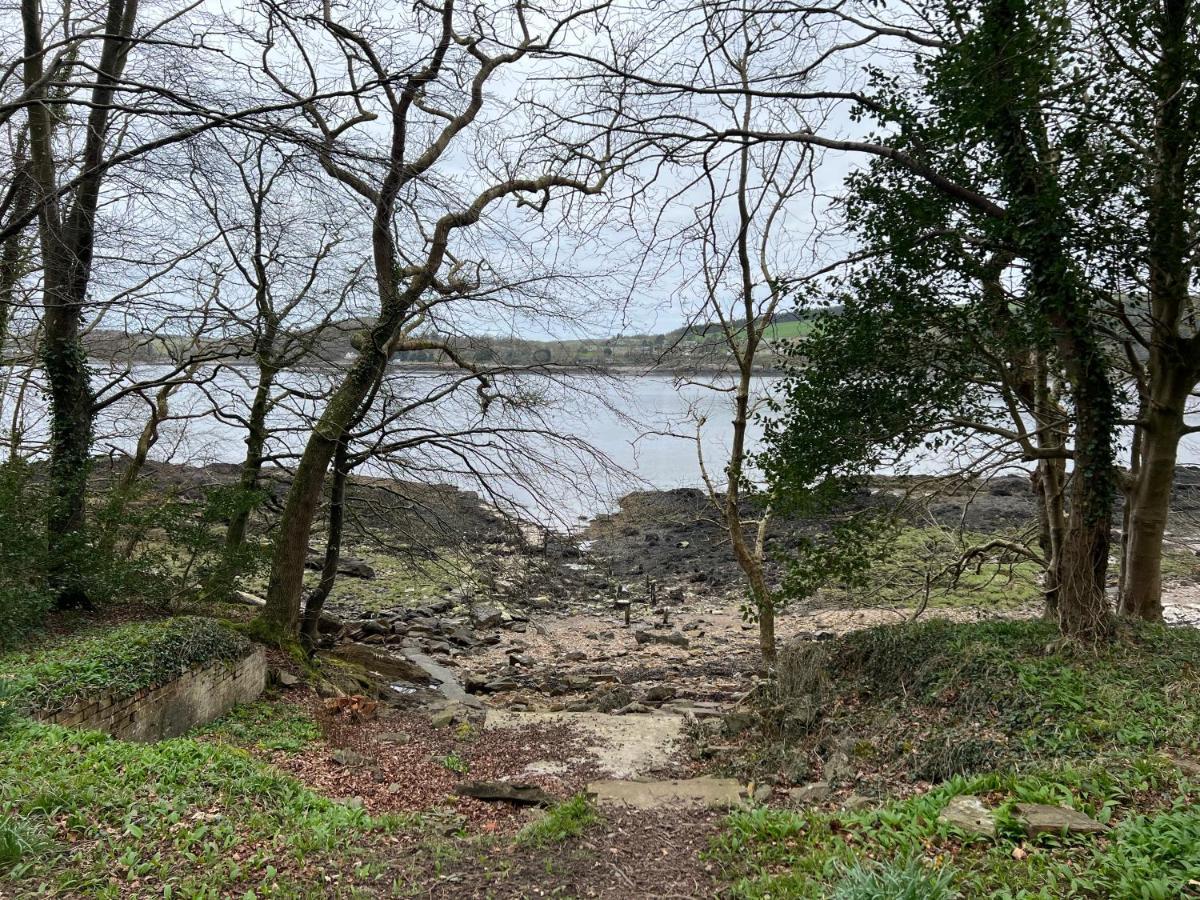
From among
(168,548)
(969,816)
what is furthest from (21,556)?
(969,816)

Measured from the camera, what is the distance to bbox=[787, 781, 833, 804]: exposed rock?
→ 17.8 feet

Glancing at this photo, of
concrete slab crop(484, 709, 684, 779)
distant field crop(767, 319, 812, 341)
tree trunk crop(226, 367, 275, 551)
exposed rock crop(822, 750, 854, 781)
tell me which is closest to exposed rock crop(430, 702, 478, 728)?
concrete slab crop(484, 709, 684, 779)

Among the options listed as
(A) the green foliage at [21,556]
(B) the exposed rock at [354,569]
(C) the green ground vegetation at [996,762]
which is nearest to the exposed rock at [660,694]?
(C) the green ground vegetation at [996,762]

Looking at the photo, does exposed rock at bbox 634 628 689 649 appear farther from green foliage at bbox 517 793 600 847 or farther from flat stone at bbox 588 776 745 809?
green foliage at bbox 517 793 600 847

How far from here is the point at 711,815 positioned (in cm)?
524

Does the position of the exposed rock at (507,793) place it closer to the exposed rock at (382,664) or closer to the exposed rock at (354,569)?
the exposed rock at (382,664)

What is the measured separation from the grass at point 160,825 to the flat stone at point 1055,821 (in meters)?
3.35

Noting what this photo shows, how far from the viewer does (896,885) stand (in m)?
3.18

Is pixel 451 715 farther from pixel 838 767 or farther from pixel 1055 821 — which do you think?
pixel 1055 821

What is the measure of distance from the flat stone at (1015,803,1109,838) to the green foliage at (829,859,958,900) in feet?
2.19

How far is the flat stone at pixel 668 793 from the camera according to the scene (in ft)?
18.1

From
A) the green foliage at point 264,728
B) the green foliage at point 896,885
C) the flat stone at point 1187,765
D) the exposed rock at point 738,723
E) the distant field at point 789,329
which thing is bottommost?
the green foliage at point 264,728

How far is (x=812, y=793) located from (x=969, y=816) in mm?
1619

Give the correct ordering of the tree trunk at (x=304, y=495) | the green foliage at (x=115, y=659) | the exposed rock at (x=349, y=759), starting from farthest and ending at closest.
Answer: the tree trunk at (x=304, y=495), the exposed rock at (x=349, y=759), the green foliage at (x=115, y=659)
